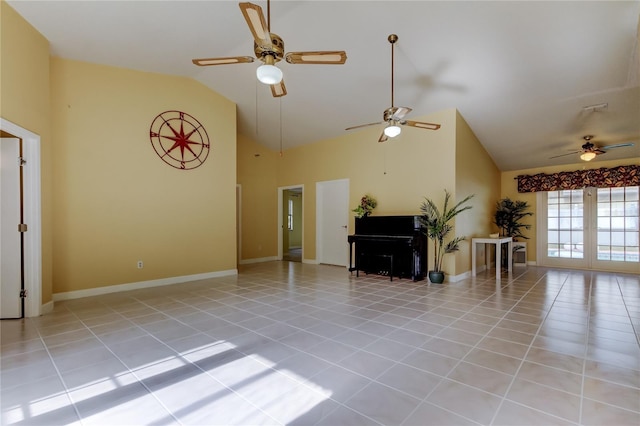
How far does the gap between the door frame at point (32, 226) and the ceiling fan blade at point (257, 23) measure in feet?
9.62

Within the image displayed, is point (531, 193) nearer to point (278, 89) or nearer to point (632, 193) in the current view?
point (632, 193)

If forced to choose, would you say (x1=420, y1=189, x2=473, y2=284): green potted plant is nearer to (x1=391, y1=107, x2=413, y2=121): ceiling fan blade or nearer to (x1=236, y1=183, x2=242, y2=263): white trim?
(x1=391, y1=107, x2=413, y2=121): ceiling fan blade

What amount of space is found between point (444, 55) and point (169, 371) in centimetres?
460

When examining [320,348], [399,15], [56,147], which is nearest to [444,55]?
[399,15]

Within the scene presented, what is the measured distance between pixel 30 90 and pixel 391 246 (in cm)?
548

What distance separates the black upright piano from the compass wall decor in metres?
3.28

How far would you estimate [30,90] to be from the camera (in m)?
3.31

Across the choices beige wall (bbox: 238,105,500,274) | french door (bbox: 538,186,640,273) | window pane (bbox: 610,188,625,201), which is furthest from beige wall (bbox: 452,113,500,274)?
window pane (bbox: 610,188,625,201)

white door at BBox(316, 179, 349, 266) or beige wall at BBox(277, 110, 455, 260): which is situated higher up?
beige wall at BBox(277, 110, 455, 260)

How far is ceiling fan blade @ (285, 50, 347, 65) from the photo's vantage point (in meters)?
2.54

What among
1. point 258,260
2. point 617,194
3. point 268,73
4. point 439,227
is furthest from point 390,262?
point 617,194

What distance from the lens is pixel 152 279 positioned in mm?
4805

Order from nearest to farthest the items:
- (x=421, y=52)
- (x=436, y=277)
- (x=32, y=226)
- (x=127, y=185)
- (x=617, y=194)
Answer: (x=32, y=226), (x=421, y=52), (x=127, y=185), (x=436, y=277), (x=617, y=194)

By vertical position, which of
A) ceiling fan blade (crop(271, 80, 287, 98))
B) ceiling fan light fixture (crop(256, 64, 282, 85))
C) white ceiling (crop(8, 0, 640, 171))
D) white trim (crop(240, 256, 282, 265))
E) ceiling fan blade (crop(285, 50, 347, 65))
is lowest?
white trim (crop(240, 256, 282, 265))
